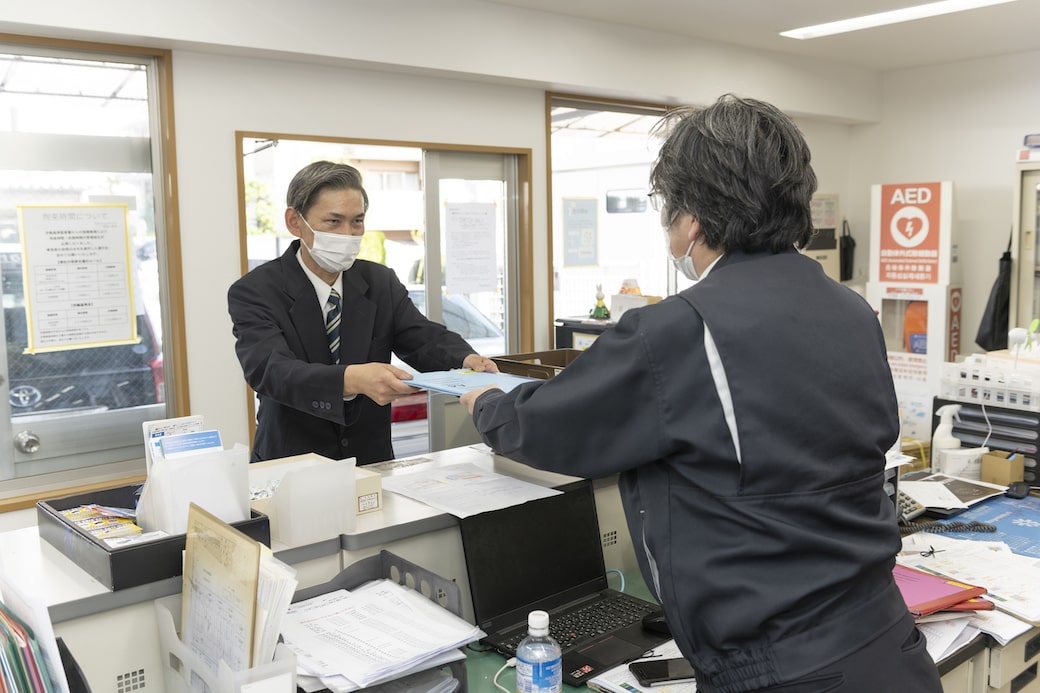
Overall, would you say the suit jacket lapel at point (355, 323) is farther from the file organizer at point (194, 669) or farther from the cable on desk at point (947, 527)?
the cable on desk at point (947, 527)

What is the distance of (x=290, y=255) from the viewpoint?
2.52 meters

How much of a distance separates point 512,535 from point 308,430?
84 centimetres

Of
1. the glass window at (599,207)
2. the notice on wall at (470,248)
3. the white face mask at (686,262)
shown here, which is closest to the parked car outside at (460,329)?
the notice on wall at (470,248)

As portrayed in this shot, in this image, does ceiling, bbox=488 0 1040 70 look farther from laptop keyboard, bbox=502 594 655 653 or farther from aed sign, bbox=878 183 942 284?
laptop keyboard, bbox=502 594 655 653

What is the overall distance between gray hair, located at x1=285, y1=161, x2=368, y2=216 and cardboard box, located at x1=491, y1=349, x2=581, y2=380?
720 millimetres

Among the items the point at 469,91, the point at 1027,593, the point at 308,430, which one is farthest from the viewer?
the point at 469,91

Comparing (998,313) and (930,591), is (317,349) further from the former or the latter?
(998,313)

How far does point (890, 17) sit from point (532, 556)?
433 centimetres

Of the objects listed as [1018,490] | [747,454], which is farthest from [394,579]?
[1018,490]

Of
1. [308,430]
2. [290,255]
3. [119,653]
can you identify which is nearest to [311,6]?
[290,255]

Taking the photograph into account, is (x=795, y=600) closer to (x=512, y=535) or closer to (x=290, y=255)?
(x=512, y=535)

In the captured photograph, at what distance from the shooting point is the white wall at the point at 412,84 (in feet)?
11.7

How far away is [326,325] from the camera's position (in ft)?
8.16

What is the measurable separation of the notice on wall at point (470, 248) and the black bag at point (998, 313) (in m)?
3.51
